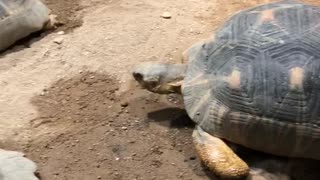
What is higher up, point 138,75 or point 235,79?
point 235,79

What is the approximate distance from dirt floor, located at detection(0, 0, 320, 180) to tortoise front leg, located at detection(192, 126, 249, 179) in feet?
0.33

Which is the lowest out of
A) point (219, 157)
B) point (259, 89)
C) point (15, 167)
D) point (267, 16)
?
point (15, 167)

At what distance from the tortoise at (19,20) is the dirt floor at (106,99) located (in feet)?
0.20

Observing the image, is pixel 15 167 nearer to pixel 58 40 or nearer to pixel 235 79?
pixel 235 79

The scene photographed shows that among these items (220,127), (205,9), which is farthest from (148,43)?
(220,127)

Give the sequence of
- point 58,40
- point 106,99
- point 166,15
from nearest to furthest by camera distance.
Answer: point 106,99 < point 58,40 < point 166,15

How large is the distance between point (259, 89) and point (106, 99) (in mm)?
923

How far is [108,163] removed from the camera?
10.0ft

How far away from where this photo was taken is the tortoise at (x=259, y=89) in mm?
2768

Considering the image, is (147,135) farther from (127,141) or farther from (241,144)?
(241,144)

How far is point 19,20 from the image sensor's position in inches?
155

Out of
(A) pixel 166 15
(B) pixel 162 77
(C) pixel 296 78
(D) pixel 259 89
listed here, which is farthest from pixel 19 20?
(C) pixel 296 78

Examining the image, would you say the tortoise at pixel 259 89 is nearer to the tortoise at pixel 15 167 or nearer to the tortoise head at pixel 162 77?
the tortoise head at pixel 162 77

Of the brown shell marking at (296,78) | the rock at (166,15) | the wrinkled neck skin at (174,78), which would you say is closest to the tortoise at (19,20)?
the rock at (166,15)
